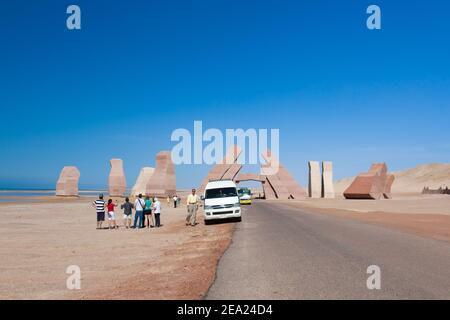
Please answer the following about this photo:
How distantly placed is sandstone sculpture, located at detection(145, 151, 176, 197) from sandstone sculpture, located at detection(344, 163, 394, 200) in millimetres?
27011

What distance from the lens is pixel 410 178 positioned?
645ft

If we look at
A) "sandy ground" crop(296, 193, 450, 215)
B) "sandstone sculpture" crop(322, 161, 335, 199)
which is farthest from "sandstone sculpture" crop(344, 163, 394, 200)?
→ "sandstone sculpture" crop(322, 161, 335, 199)

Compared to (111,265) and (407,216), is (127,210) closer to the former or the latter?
(111,265)

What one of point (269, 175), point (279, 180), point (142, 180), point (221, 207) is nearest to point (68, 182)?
point (142, 180)

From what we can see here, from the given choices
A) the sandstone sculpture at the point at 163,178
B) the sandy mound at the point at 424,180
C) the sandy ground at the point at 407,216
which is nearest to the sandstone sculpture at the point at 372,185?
the sandy ground at the point at 407,216

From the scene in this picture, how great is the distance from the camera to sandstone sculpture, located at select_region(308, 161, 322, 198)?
85125 millimetres

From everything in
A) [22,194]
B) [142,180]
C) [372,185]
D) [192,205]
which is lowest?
[22,194]

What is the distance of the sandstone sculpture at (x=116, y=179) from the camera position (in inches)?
3012

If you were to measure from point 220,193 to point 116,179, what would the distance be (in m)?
54.1

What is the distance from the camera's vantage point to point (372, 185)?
6712 cm

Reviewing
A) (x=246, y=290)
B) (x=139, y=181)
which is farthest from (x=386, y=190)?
(x=246, y=290)

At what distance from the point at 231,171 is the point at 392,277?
222ft

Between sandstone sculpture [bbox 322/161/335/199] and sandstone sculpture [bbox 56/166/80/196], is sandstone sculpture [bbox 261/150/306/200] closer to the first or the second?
sandstone sculpture [bbox 322/161/335/199]
